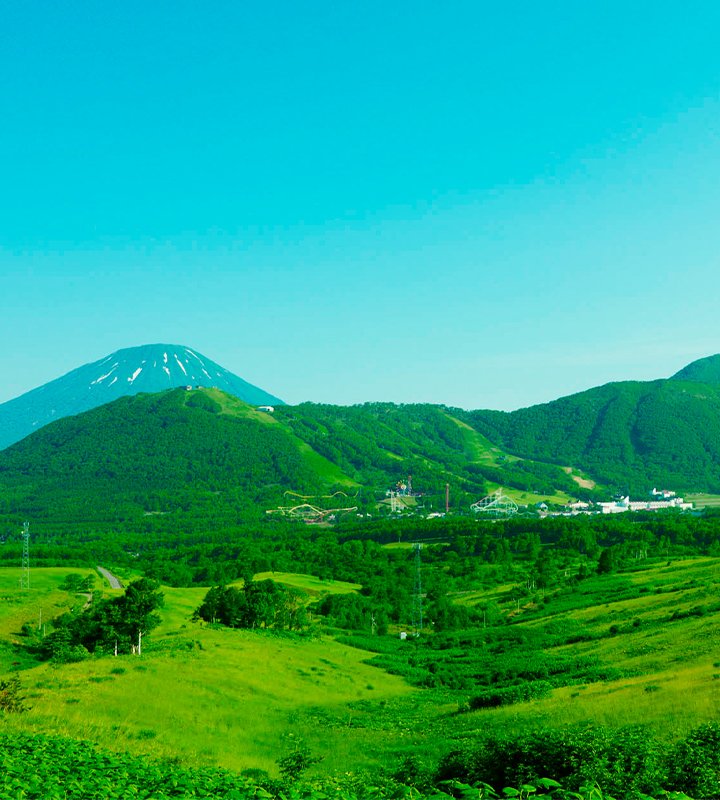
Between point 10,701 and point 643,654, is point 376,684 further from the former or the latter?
point 10,701

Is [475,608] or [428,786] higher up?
[428,786]

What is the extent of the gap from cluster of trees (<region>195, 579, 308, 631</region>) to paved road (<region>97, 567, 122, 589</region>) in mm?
39548

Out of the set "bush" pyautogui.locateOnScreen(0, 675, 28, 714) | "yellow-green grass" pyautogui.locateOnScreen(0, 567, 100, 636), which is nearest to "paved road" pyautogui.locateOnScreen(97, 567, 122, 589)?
"yellow-green grass" pyautogui.locateOnScreen(0, 567, 100, 636)

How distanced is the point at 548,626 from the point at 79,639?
43.8 m

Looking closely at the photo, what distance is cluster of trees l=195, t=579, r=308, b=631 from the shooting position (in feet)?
221

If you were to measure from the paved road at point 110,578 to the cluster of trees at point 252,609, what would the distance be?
130ft

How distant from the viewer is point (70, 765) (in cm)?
1658

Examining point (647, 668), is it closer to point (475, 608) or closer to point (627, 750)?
point (627, 750)

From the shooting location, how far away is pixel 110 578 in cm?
11600

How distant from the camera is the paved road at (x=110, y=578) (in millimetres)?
106325

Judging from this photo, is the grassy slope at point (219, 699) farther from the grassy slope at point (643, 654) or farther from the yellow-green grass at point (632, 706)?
the grassy slope at point (643, 654)

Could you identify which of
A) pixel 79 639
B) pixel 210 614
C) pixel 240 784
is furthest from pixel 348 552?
pixel 240 784

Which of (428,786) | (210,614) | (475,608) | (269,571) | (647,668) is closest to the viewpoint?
(428,786)

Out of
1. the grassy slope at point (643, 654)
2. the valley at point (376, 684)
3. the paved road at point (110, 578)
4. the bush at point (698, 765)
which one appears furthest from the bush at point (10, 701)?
the paved road at point (110, 578)
